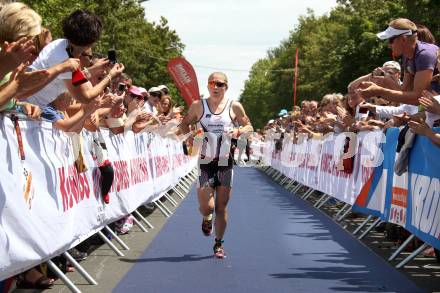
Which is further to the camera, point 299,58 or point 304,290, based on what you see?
point 299,58

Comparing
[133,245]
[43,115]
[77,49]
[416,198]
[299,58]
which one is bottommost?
[133,245]

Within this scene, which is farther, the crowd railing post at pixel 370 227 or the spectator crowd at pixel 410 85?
the crowd railing post at pixel 370 227

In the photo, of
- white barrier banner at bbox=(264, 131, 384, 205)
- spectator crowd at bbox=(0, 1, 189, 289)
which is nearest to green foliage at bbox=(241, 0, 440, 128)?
white barrier banner at bbox=(264, 131, 384, 205)

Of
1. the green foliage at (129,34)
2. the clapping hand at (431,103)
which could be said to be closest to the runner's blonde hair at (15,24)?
the clapping hand at (431,103)

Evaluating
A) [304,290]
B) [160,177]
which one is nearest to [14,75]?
[304,290]

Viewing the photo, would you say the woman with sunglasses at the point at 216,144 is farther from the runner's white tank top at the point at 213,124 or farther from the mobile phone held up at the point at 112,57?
the mobile phone held up at the point at 112,57

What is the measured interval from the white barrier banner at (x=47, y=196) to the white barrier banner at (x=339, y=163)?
3.48 metres

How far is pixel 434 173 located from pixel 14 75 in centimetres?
438

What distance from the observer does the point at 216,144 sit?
10.6m

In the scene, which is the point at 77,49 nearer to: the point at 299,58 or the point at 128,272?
the point at 128,272

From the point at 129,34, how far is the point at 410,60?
45998 mm

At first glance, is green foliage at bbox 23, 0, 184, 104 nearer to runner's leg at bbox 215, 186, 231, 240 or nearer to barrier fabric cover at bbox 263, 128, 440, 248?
barrier fabric cover at bbox 263, 128, 440, 248

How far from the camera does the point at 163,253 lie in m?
10.3

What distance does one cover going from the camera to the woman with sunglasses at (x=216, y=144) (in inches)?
420
